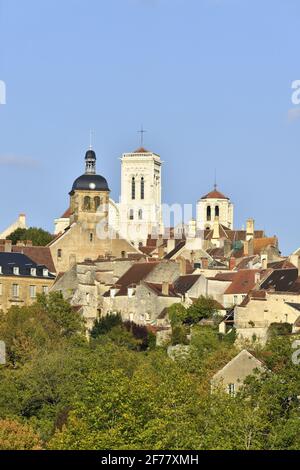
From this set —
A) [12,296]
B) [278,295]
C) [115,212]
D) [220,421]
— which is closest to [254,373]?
[220,421]

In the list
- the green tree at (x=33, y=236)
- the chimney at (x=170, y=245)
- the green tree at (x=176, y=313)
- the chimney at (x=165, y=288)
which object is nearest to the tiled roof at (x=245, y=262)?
the chimney at (x=170, y=245)

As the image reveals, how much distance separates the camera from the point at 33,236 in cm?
11806

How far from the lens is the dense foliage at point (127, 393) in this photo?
5709cm

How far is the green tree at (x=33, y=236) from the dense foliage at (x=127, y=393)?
2295cm

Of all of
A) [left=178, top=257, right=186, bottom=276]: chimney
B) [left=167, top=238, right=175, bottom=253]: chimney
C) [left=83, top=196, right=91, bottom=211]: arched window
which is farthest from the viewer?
[left=167, top=238, right=175, bottom=253]: chimney

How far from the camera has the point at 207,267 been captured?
103938mm

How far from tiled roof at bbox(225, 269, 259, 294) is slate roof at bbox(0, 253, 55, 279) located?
32.5ft

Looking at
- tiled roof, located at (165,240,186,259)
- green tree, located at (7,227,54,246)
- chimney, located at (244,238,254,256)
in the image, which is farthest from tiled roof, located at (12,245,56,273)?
chimney, located at (244,238,254,256)

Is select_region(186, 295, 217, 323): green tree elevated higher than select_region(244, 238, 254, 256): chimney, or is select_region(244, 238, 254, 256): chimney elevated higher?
select_region(244, 238, 254, 256): chimney

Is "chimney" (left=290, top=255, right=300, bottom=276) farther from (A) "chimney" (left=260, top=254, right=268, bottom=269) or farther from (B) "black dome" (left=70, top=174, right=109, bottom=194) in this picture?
(B) "black dome" (left=70, top=174, right=109, bottom=194)

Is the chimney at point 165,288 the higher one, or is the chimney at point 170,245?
the chimney at point 170,245

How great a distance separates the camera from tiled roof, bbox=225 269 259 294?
3810 inches

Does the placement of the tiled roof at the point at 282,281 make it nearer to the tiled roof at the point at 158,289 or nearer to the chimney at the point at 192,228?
the tiled roof at the point at 158,289

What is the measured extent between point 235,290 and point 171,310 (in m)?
4.42
